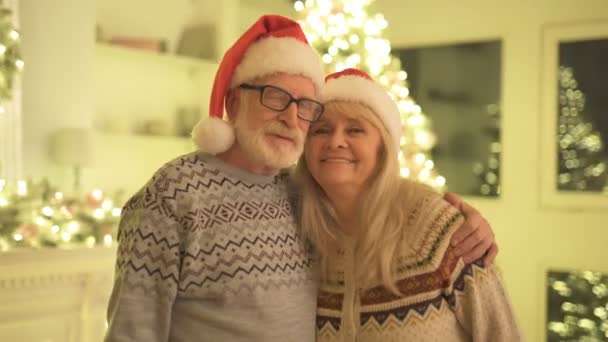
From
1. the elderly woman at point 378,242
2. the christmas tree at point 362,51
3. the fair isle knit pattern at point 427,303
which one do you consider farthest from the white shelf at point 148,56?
the fair isle knit pattern at point 427,303

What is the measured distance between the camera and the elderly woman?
1765 mm

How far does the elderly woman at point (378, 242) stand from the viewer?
176cm

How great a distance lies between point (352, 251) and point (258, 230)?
0.37 meters

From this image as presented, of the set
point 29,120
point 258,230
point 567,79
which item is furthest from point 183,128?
point 258,230

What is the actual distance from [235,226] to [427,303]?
22.2 inches

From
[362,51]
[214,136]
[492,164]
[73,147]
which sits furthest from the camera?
[492,164]

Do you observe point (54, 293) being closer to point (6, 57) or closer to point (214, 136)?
point (6, 57)

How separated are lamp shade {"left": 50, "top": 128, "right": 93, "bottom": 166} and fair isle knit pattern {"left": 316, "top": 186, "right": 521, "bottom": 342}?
218 cm

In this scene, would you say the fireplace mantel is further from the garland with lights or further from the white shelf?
the white shelf

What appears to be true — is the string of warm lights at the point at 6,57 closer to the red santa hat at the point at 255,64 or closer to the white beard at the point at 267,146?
the red santa hat at the point at 255,64

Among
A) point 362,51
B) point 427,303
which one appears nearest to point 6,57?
point 362,51

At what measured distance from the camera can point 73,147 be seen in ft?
11.7

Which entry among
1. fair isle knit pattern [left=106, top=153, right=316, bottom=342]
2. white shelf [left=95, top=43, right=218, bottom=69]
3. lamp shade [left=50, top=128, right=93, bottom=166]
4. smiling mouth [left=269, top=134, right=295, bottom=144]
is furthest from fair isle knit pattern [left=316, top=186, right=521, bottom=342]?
white shelf [left=95, top=43, right=218, bottom=69]

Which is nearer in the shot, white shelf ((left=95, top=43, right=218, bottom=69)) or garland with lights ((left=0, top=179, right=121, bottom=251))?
garland with lights ((left=0, top=179, right=121, bottom=251))
